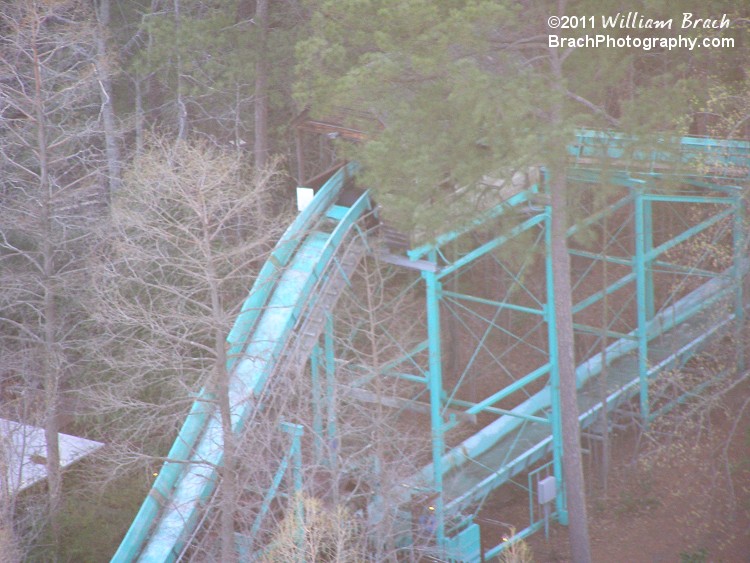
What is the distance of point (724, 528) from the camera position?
52.5ft

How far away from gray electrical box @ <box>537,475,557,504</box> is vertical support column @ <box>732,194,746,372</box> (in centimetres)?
340

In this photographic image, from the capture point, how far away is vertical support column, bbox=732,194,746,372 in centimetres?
1563

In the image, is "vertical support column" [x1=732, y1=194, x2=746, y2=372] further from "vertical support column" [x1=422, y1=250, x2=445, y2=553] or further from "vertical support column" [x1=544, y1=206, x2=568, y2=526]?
"vertical support column" [x1=422, y1=250, x2=445, y2=553]

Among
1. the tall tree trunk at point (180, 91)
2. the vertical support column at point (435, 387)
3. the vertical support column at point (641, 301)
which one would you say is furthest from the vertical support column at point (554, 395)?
the tall tree trunk at point (180, 91)

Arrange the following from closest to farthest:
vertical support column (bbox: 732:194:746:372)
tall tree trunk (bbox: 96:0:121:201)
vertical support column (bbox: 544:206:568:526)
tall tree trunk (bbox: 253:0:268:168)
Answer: vertical support column (bbox: 732:194:746:372)
vertical support column (bbox: 544:206:568:526)
tall tree trunk (bbox: 96:0:121:201)
tall tree trunk (bbox: 253:0:268:168)

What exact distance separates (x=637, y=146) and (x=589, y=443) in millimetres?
6733

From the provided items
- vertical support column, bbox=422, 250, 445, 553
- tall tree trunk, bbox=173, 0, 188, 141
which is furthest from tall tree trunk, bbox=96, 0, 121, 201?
vertical support column, bbox=422, 250, 445, 553

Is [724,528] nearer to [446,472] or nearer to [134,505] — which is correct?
[446,472]

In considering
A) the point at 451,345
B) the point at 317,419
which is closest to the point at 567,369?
the point at 317,419

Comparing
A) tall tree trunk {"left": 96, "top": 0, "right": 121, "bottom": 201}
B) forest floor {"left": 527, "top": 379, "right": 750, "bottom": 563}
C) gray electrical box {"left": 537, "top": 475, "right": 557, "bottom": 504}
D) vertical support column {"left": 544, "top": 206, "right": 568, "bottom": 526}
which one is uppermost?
tall tree trunk {"left": 96, "top": 0, "right": 121, "bottom": 201}

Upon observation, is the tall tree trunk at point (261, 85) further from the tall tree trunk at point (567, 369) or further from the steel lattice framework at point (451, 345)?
the tall tree trunk at point (567, 369)

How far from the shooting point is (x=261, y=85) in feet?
66.5

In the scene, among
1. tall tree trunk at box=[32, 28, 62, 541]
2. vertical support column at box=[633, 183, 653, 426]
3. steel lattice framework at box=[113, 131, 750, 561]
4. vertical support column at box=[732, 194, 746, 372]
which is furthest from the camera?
vertical support column at box=[633, 183, 653, 426]

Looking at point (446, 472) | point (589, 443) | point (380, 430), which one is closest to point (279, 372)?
point (380, 430)
